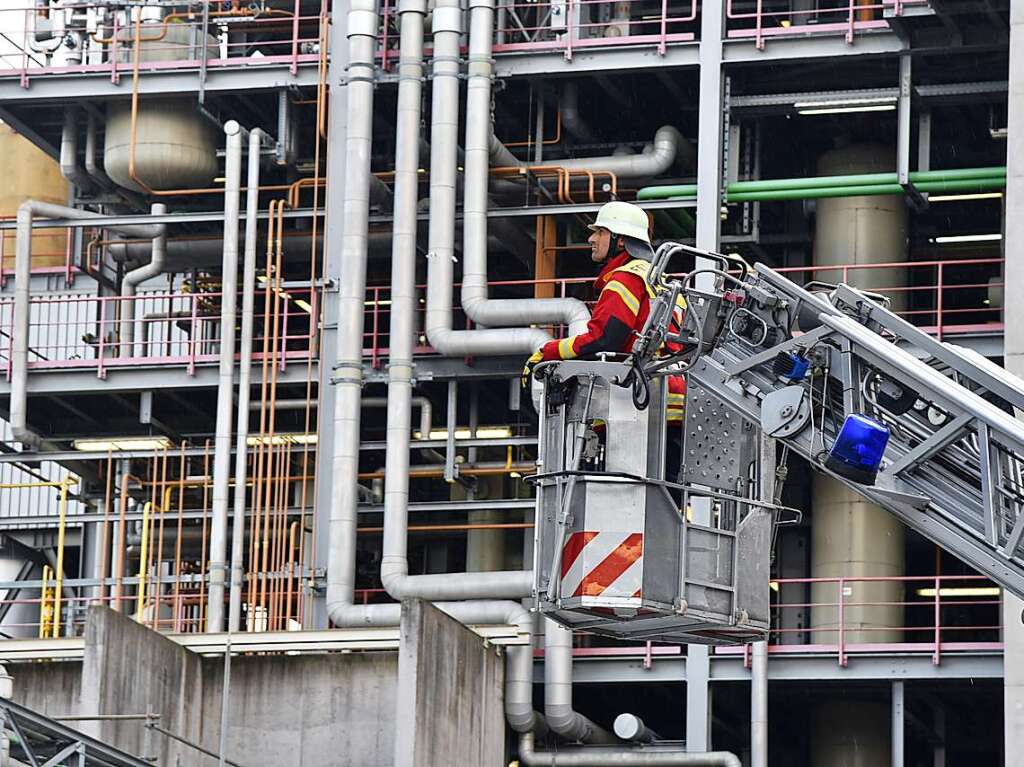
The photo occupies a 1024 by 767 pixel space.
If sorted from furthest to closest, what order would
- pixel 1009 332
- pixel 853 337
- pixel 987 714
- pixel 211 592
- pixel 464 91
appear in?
pixel 987 714, pixel 464 91, pixel 211 592, pixel 1009 332, pixel 853 337

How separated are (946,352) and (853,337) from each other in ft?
2.04

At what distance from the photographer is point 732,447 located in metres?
17.2

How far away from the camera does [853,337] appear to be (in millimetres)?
16125

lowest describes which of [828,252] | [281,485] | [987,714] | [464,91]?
[987,714]

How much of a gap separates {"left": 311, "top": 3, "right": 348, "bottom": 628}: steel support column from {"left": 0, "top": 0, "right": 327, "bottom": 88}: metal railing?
49 centimetres

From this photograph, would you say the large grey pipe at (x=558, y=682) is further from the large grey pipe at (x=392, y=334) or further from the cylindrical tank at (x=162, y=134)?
the cylindrical tank at (x=162, y=134)

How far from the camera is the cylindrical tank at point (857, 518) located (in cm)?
3372

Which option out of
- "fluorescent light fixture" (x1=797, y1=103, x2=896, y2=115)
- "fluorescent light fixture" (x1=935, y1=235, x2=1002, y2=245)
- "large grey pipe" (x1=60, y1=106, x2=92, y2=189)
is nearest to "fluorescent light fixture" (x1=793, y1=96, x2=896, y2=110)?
"fluorescent light fixture" (x1=797, y1=103, x2=896, y2=115)

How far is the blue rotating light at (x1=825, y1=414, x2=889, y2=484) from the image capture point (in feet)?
51.1

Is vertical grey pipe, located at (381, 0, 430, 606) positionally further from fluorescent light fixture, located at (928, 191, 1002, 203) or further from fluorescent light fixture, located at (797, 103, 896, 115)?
fluorescent light fixture, located at (928, 191, 1002, 203)

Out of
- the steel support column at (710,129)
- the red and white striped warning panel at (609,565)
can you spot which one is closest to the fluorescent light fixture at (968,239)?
the steel support column at (710,129)

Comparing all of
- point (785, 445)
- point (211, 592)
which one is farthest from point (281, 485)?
point (785, 445)

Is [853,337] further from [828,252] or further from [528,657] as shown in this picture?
[828,252]

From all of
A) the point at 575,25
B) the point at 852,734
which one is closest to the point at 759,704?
the point at 852,734
